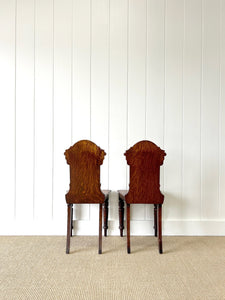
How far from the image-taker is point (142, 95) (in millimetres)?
3502

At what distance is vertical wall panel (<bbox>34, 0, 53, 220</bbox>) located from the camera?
3.48 m

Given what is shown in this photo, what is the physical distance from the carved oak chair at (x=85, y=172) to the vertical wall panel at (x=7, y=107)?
972 millimetres

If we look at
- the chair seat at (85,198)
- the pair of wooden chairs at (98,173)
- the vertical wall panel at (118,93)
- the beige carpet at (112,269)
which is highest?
the vertical wall panel at (118,93)

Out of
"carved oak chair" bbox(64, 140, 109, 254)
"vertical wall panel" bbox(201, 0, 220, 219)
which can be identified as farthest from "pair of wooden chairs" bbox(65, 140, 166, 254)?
"vertical wall panel" bbox(201, 0, 220, 219)

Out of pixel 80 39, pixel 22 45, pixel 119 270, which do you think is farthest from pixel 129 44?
pixel 119 270

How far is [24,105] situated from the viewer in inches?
138

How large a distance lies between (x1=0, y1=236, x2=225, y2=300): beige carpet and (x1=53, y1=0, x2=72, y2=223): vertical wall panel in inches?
20.3

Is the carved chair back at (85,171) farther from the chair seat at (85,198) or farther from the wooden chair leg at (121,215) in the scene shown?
the wooden chair leg at (121,215)

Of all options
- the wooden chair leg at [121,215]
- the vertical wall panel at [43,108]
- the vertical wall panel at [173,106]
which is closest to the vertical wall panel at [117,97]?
the wooden chair leg at [121,215]

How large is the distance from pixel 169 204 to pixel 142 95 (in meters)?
1.16

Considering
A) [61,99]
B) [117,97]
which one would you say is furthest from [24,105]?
[117,97]

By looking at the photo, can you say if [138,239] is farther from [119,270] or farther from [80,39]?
[80,39]

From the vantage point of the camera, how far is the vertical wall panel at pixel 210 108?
351 cm

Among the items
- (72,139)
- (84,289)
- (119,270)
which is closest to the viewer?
(84,289)
